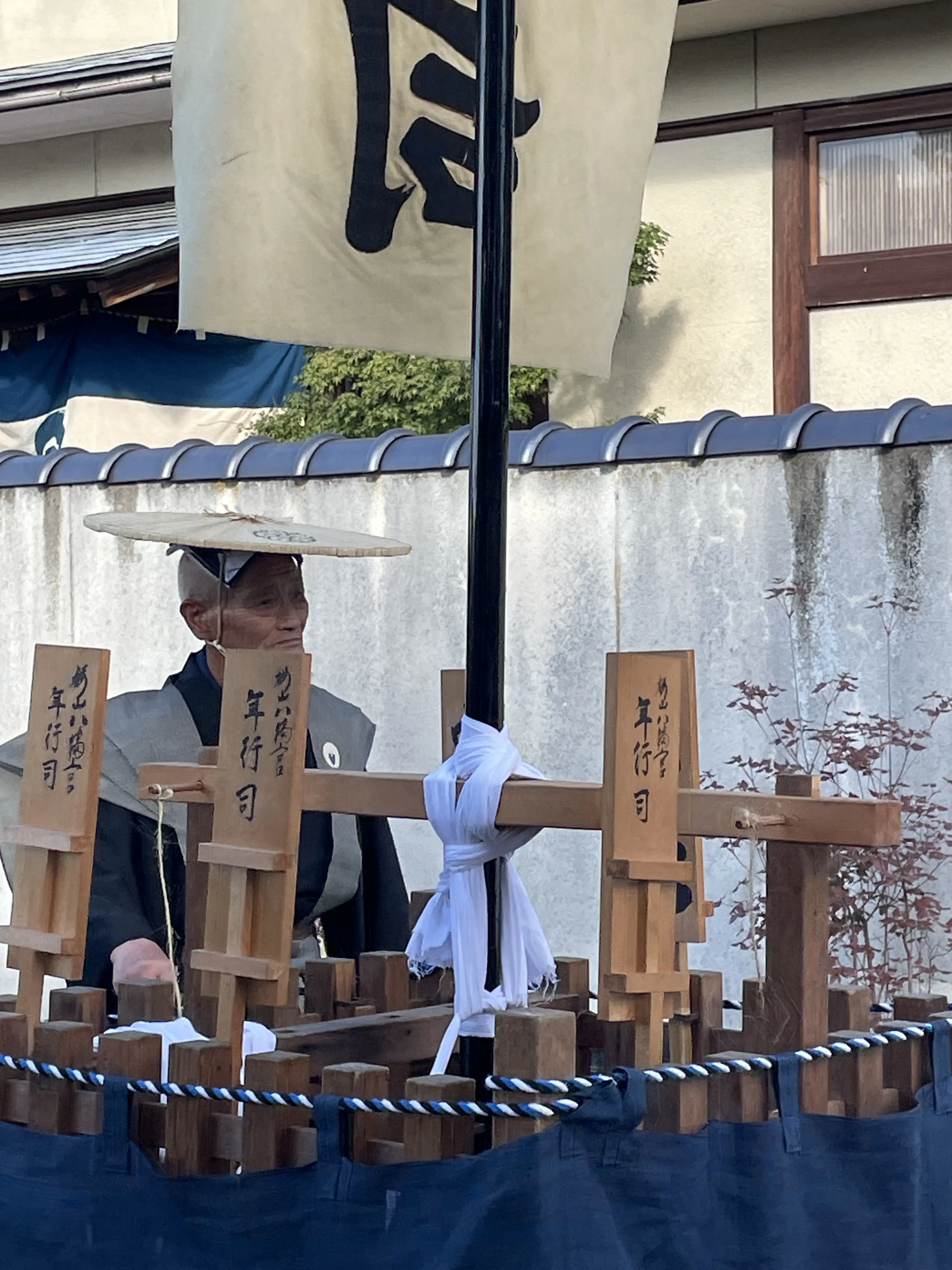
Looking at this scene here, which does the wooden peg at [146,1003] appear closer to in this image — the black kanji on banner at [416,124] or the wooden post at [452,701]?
the wooden post at [452,701]

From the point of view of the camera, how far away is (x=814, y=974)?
7.74ft

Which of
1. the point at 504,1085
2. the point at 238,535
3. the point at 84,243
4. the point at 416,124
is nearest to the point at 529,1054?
the point at 504,1085

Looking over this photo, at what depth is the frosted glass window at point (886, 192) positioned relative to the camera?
9242 mm

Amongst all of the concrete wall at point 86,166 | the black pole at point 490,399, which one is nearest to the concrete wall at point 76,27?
the concrete wall at point 86,166

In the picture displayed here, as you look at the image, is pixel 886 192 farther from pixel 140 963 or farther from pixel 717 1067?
pixel 717 1067

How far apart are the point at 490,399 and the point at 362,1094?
94 cm

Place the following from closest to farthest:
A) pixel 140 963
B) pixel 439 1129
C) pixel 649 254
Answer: pixel 439 1129
pixel 140 963
pixel 649 254

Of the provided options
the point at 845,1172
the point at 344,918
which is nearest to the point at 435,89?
the point at 845,1172

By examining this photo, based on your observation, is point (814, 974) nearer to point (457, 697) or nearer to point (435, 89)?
point (457, 697)

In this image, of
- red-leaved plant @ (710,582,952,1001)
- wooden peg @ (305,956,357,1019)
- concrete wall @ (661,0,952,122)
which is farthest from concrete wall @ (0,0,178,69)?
wooden peg @ (305,956,357,1019)

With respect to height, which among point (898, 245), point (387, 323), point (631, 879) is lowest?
point (631, 879)

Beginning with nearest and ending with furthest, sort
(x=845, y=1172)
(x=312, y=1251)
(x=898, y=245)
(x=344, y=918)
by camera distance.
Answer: (x=312, y=1251)
(x=845, y=1172)
(x=344, y=918)
(x=898, y=245)

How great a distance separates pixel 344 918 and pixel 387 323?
5.97 feet

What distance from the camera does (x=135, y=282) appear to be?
413 inches
